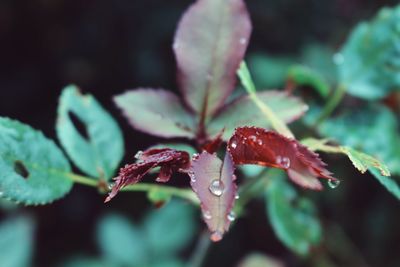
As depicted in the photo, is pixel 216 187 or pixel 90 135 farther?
pixel 90 135

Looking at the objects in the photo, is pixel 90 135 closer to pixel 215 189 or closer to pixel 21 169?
pixel 21 169

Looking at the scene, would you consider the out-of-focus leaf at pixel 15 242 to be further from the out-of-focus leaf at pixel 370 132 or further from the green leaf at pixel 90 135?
the out-of-focus leaf at pixel 370 132

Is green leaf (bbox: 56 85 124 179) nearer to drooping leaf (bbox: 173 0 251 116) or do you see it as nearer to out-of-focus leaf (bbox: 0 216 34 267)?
drooping leaf (bbox: 173 0 251 116)

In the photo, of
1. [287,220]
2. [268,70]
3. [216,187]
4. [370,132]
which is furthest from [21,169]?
[268,70]

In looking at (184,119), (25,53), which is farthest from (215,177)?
(25,53)

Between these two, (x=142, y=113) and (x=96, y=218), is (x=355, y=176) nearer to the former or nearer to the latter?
(x=96, y=218)
